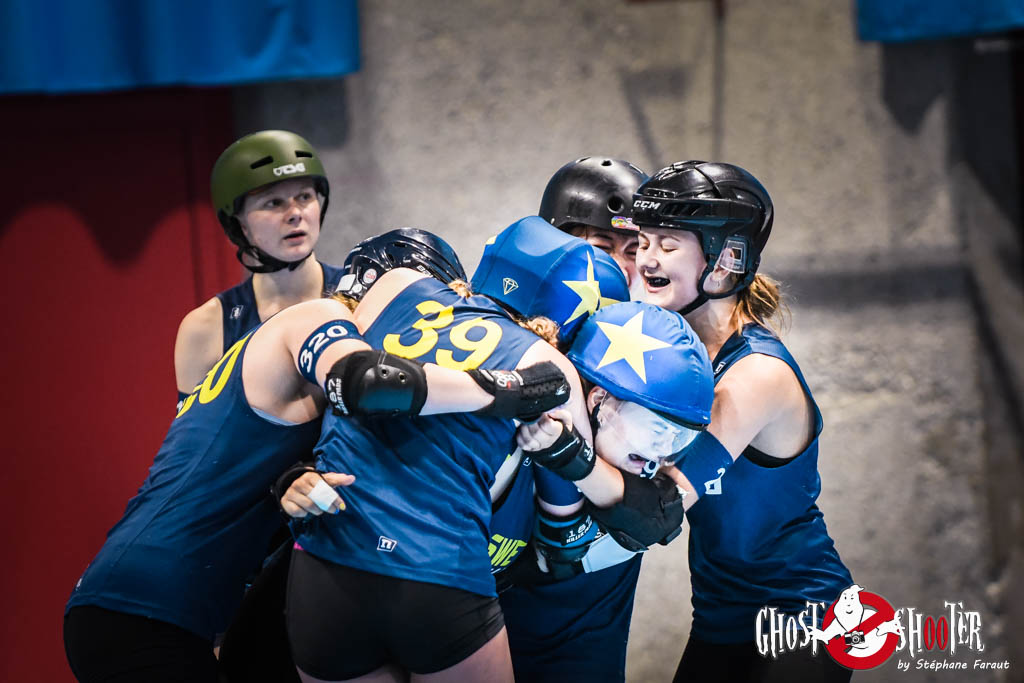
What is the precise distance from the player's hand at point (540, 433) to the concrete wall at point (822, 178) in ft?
10.1

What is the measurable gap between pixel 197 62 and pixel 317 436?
9.65 ft

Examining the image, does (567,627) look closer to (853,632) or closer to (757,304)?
(853,632)

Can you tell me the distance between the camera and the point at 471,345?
2.17 metres

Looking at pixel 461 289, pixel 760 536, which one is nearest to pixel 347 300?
pixel 461 289

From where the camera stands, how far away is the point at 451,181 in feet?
16.9

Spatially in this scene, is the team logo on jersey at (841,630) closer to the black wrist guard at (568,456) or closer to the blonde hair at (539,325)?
the black wrist guard at (568,456)

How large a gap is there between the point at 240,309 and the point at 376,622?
197 cm

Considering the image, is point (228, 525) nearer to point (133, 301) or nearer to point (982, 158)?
point (133, 301)

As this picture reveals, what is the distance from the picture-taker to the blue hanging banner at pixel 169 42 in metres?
4.45

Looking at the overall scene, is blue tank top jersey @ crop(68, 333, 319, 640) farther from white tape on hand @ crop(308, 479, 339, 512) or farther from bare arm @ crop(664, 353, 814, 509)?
bare arm @ crop(664, 353, 814, 509)

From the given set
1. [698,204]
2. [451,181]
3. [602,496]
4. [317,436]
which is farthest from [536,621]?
[451,181]

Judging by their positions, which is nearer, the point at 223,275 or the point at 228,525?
the point at 228,525

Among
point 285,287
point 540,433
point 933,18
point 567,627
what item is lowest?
point 567,627

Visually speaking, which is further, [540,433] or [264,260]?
[264,260]
